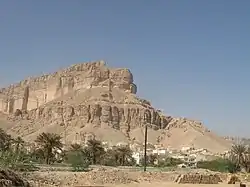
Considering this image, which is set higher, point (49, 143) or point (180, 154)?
point (180, 154)

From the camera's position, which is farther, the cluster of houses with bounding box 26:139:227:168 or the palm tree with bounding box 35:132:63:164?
the cluster of houses with bounding box 26:139:227:168

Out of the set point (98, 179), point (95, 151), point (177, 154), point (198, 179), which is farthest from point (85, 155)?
point (177, 154)

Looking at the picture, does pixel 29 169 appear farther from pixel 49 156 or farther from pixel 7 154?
pixel 49 156

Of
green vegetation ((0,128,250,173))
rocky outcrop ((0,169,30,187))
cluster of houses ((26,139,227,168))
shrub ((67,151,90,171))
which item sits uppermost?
cluster of houses ((26,139,227,168))

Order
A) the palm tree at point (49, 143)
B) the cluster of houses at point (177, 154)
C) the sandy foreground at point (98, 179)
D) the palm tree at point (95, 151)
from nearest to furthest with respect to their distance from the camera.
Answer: the sandy foreground at point (98, 179)
the palm tree at point (49, 143)
the palm tree at point (95, 151)
the cluster of houses at point (177, 154)

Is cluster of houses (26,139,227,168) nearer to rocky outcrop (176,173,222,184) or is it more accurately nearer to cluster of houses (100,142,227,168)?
cluster of houses (100,142,227,168)

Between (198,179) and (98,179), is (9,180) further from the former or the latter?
(198,179)

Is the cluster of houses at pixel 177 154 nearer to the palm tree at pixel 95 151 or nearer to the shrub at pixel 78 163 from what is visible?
the palm tree at pixel 95 151

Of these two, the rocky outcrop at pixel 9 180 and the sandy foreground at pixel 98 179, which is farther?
the sandy foreground at pixel 98 179

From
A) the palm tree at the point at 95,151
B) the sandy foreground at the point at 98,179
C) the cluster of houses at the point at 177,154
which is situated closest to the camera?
the sandy foreground at the point at 98,179

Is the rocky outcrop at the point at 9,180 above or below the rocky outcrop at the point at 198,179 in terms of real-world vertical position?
below

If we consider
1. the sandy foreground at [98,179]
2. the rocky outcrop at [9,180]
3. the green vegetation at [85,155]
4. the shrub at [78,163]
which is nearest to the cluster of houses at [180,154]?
the green vegetation at [85,155]

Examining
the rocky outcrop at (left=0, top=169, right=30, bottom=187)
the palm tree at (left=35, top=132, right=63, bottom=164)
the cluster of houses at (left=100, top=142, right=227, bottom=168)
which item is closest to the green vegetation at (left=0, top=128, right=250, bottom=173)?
the palm tree at (left=35, top=132, right=63, bottom=164)

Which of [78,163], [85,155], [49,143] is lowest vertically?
[78,163]
